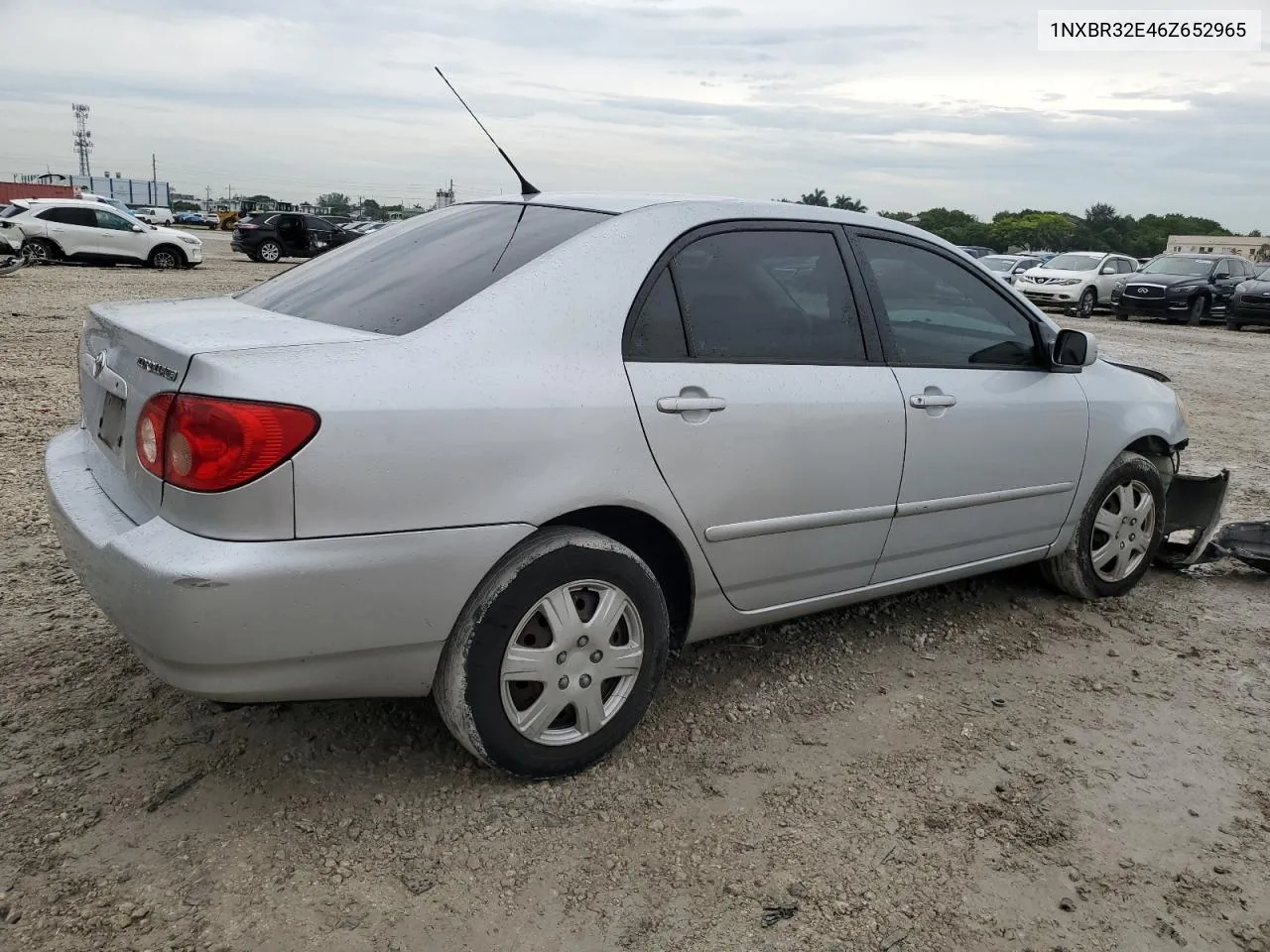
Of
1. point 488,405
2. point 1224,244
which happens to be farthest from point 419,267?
point 1224,244

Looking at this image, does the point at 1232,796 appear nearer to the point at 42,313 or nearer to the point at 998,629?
the point at 998,629

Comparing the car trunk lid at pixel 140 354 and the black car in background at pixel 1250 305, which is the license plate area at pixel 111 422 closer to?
the car trunk lid at pixel 140 354

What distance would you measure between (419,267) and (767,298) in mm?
1049

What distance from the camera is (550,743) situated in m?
2.75

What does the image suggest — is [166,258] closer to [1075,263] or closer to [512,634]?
[1075,263]

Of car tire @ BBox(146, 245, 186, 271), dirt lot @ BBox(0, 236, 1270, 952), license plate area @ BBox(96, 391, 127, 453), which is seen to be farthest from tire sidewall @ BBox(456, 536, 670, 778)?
car tire @ BBox(146, 245, 186, 271)

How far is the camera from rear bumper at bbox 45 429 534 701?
7.29ft

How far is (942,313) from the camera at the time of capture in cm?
369

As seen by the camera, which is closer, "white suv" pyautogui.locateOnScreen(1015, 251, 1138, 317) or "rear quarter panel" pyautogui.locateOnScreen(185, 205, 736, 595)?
"rear quarter panel" pyautogui.locateOnScreen(185, 205, 736, 595)

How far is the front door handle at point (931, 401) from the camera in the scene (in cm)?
339

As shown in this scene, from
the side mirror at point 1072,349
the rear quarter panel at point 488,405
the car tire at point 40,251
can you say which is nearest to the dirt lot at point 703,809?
the rear quarter panel at point 488,405

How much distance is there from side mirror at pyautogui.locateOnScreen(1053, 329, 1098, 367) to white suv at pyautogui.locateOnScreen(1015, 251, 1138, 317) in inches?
767

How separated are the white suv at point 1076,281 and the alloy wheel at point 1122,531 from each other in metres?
18.9

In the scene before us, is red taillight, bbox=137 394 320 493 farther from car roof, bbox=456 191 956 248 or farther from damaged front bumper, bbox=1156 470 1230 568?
damaged front bumper, bbox=1156 470 1230 568
